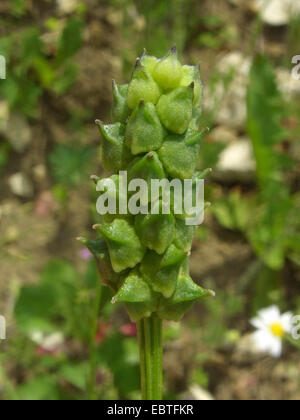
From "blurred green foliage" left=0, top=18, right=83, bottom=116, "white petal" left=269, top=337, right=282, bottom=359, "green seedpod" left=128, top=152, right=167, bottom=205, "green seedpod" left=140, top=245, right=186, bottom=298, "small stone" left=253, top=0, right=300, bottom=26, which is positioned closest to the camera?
"green seedpod" left=128, top=152, right=167, bottom=205

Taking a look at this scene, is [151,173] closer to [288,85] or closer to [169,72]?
[169,72]

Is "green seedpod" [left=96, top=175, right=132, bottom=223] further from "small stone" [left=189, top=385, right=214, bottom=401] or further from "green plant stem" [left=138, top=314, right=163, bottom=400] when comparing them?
"small stone" [left=189, top=385, right=214, bottom=401]

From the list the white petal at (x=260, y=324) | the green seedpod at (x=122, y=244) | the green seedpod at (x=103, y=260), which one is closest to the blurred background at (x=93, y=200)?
the white petal at (x=260, y=324)


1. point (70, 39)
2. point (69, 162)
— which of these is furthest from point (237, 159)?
point (70, 39)

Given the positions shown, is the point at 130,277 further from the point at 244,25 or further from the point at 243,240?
the point at 244,25

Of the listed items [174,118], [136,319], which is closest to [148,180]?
[174,118]

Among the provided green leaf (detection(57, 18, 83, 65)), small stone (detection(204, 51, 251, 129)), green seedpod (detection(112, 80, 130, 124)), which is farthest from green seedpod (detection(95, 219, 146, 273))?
small stone (detection(204, 51, 251, 129))

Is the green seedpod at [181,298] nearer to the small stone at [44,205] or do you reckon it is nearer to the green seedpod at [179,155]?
the green seedpod at [179,155]
